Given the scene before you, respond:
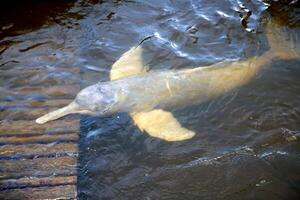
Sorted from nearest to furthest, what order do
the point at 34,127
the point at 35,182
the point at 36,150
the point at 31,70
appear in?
the point at 35,182 → the point at 36,150 → the point at 34,127 → the point at 31,70

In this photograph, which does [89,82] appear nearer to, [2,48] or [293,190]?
[2,48]

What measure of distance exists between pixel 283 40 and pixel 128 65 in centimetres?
244

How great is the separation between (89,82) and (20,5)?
116 inches

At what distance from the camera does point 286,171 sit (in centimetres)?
411

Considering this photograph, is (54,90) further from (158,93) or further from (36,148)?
(158,93)

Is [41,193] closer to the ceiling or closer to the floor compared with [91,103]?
closer to the floor

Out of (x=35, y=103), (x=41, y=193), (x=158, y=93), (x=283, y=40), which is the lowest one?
(x=41, y=193)

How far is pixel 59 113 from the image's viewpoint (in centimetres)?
478

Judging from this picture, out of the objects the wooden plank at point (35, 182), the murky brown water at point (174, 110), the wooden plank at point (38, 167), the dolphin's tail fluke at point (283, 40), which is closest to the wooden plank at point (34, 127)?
the murky brown water at point (174, 110)

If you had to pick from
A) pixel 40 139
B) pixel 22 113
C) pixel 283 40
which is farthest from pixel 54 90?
pixel 283 40

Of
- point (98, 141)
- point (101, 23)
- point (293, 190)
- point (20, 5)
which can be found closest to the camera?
Answer: point (293, 190)

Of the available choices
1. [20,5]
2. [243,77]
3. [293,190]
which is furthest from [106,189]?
[20,5]

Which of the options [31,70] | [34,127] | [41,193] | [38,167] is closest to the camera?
[41,193]

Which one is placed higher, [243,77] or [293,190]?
[243,77]
